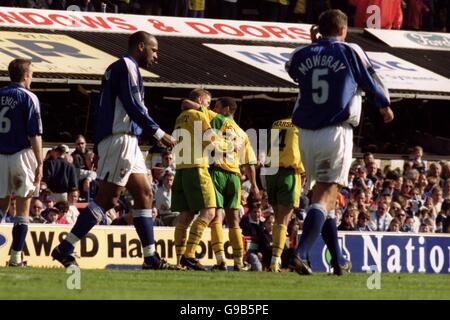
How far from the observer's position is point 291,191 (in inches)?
725

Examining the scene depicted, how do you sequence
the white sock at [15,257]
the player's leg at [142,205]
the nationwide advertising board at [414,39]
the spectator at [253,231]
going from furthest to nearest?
1. the nationwide advertising board at [414,39]
2. the spectator at [253,231]
3. the white sock at [15,257]
4. the player's leg at [142,205]

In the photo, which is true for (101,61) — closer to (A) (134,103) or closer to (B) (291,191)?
(B) (291,191)

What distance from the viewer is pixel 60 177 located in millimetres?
22969

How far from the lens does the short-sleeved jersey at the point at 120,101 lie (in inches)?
583

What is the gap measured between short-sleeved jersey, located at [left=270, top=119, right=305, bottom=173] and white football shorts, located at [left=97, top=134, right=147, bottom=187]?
3.84 m

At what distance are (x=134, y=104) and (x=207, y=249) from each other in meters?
7.20

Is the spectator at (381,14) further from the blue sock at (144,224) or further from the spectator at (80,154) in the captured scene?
the blue sock at (144,224)

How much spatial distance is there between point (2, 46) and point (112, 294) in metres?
15.1

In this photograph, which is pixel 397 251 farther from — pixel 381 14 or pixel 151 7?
pixel 381 14

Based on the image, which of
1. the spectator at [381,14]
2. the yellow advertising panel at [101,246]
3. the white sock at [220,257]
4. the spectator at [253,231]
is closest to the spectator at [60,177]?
the yellow advertising panel at [101,246]

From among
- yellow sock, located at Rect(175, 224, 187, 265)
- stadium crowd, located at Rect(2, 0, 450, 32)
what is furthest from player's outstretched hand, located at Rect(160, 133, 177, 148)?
stadium crowd, located at Rect(2, 0, 450, 32)

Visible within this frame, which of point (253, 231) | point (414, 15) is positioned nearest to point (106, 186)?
point (253, 231)

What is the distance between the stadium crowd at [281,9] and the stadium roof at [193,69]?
4.72 feet
